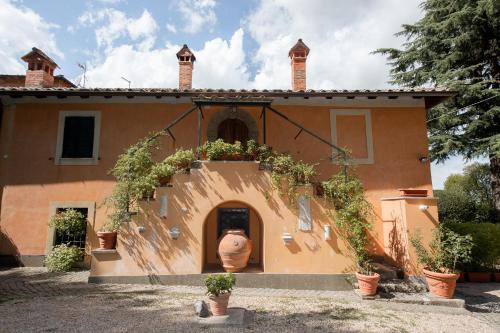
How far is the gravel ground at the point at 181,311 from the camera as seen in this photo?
190 inches

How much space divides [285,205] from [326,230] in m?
1.12

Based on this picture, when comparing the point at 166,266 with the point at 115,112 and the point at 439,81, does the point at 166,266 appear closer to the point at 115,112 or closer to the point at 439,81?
the point at 115,112

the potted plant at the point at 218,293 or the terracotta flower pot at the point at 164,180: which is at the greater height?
the terracotta flower pot at the point at 164,180

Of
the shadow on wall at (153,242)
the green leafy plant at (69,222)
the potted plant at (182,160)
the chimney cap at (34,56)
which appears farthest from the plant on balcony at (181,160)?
the chimney cap at (34,56)

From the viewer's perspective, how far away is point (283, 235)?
740cm

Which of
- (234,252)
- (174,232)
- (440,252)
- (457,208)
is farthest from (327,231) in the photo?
(457,208)

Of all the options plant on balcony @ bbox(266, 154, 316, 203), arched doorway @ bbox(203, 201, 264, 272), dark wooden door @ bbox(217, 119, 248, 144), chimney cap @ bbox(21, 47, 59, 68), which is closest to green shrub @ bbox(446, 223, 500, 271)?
plant on balcony @ bbox(266, 154, 316, 203)

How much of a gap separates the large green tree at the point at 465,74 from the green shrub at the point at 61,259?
45.2 ft

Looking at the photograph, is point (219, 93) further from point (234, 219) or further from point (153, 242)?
point (153, 242)

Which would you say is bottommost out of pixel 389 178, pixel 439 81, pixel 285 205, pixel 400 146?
pixel 285 205

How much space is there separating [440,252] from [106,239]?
766 centimetres

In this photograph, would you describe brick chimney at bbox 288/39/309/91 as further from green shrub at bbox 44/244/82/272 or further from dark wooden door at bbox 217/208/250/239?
green shrub at bbox 44/244/82/272

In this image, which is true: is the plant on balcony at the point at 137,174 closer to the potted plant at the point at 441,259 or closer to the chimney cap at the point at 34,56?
the potted plant at the point at 441,259

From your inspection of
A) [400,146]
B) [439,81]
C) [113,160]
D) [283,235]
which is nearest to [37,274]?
[113,160]
